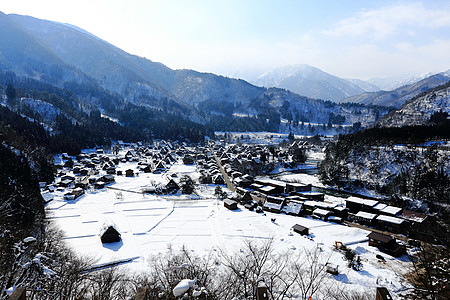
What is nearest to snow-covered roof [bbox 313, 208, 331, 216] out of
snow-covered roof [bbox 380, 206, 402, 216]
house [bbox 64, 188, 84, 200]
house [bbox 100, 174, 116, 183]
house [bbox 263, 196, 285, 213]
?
house [bbox 263, 196, 285, 213]

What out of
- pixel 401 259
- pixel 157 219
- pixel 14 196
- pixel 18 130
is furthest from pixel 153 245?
pixel 18 130

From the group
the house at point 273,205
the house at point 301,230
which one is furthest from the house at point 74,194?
the house at point 301,230

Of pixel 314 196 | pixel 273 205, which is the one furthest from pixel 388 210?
pixel 273 205

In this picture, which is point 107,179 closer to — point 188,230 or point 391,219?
point 188,230

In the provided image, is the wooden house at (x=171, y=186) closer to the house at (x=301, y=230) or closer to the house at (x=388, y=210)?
the house at (x=301, y=230)

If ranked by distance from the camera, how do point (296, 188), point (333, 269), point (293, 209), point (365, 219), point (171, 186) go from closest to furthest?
point (333, 269), point (365, 219), point (293, 209), point (171, 186), point (296, 188)

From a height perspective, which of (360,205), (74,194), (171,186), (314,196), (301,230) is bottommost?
(74,194)

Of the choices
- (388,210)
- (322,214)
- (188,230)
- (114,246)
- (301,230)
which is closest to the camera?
(114,246)
